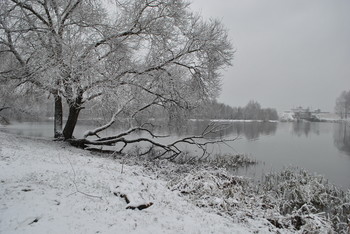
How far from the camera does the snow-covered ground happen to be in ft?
11.1

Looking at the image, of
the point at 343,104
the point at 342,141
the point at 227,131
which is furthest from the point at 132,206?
the point at 343,104

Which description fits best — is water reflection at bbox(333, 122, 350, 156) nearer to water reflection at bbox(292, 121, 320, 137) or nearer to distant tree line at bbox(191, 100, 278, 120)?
water reflection at bbox(292, 121, 320, 137)

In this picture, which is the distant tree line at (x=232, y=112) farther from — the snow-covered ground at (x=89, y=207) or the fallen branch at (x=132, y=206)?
the fallen branch at (x=132, y=206)

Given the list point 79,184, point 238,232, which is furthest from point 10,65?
point 238,232

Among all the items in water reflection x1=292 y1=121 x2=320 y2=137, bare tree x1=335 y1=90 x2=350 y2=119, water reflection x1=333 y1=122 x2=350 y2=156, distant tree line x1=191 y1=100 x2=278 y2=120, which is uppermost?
bare tree x1=335 y1=90 x2=350 y2=119

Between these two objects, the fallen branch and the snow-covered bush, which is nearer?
the fallen branch

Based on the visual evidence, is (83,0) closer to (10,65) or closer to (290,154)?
(10,65)

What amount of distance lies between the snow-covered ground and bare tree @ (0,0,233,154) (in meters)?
4.25

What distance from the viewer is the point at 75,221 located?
348 cm

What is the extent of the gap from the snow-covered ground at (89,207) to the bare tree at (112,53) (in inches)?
167

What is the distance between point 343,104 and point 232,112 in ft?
116

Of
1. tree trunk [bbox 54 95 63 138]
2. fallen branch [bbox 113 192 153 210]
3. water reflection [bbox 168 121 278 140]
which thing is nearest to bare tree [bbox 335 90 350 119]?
water reflection [bbox 168 121 278 140]

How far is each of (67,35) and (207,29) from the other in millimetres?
6553

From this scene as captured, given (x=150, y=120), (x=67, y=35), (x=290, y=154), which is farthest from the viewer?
(x=290, y=154)
